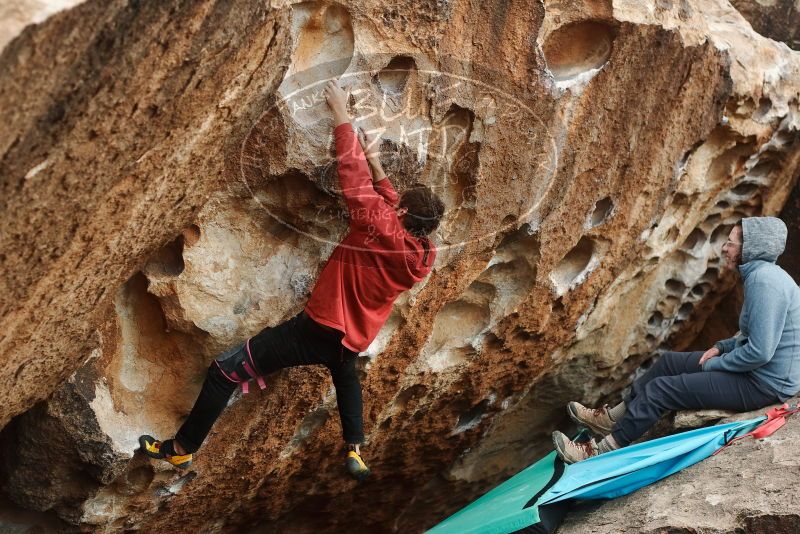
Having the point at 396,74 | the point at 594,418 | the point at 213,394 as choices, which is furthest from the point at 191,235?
the point at 594,418

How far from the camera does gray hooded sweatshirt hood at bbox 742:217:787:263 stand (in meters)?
4.33

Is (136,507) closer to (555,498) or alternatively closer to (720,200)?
(555,498)

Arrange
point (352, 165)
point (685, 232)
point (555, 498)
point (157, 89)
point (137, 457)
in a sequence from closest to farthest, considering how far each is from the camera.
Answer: point (157, 89)
point (352, 165)
point (137, 457)
point (555, 498)
point (685, 232)

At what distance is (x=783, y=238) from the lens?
4387mm

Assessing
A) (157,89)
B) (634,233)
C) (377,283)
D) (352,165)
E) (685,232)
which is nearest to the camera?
(157,89)

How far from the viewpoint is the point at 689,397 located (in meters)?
4.52

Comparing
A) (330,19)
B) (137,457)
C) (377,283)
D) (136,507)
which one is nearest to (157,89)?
(330,19)

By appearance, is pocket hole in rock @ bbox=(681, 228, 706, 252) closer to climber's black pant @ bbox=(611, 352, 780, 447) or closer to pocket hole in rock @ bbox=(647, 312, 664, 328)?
pocket hole in rock @ bbox=(647, 312, 664, 328)

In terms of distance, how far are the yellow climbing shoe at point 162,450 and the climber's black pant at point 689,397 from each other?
2172 mm

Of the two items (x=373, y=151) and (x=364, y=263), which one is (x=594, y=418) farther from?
(x=373, y=151)

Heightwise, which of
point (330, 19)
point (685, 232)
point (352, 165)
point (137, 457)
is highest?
point (330, 19)

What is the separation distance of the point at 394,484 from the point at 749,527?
2.26 m

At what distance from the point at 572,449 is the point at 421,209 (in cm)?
156

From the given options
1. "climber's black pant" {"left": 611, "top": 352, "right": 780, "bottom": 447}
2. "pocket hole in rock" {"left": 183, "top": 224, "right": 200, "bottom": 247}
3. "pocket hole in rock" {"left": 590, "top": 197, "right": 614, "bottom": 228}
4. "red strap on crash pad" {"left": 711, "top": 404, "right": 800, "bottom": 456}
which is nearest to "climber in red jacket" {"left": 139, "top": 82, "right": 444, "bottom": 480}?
"pocket hole in rock" {"left": 183, "top": 224, "right": 200, "bottom": 247}
